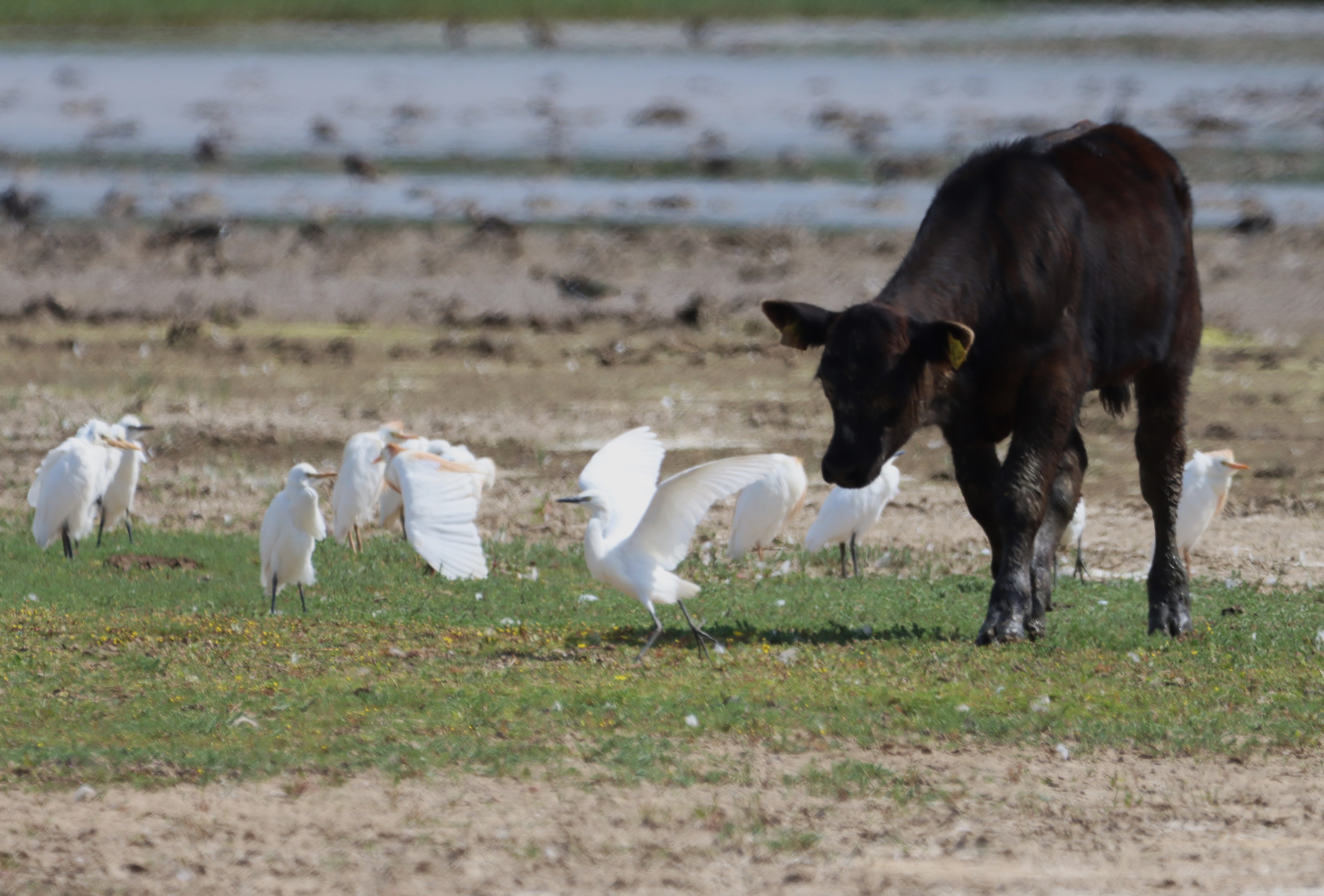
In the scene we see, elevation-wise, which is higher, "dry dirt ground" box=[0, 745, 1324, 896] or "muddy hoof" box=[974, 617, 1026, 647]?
"muddy hoof" box=[974, 617, 1026, 647]

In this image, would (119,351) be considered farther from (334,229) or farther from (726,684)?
(726,684)

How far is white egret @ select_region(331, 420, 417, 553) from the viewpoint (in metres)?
11.2

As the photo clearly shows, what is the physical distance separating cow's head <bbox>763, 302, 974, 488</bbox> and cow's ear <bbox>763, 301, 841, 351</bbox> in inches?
3.2

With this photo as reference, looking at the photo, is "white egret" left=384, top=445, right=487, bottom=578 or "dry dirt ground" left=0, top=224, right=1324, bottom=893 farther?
"white egret" left=384, top=445, right=487, bottom=578

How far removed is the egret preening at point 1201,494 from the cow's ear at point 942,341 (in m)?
3.48

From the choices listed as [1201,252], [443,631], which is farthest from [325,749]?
[1201,252]

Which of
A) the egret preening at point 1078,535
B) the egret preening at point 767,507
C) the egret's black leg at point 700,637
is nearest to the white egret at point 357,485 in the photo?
the egret preening at point 767,507

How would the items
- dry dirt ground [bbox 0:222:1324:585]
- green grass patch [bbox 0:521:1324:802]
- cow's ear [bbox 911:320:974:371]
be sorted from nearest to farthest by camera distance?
1. green grass patch [bbox 0:521:1324:802]
2. cow's ear [bbox 911:320:974:371]
3. dry dirt ground [bbox 0:222:1324:585]

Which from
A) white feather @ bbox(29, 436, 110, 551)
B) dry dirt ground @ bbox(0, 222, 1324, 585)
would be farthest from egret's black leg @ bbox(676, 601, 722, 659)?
white feather @ bbox(29, 436, 110, 551)

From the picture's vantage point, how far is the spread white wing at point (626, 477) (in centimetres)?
817

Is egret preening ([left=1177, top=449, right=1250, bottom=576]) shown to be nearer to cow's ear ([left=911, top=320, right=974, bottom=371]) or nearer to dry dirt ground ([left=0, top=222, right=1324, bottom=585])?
dry dirt ground ([left=0, top=222, right=1324, bottom=585])

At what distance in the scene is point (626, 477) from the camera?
8.44 m

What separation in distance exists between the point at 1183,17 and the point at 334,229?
21.3 metres

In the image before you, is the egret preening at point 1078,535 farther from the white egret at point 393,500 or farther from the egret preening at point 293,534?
the egret preening at point 293,534
